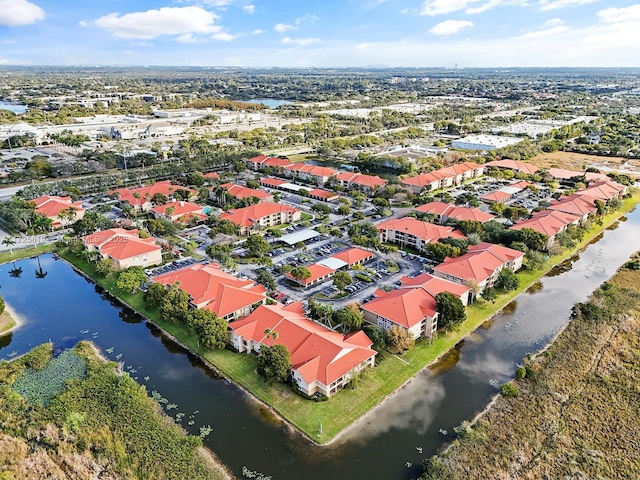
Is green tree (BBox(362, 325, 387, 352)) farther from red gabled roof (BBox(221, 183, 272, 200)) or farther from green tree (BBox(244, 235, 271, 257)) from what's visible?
red gabled roof (BBox(221, 183, 272, 200))

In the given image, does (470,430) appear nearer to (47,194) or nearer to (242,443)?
(242,443)

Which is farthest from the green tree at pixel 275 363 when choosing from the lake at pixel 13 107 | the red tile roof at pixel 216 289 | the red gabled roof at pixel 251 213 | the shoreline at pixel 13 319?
the lake at pixel 13 107

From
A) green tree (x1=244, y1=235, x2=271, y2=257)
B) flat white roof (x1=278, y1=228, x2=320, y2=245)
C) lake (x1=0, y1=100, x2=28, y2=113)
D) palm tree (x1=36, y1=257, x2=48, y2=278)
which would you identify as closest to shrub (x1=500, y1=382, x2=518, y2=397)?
green tree (x1=244, y1=235, x2=271, y2=257)

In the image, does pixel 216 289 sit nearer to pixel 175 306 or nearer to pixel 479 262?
pixel 175 306

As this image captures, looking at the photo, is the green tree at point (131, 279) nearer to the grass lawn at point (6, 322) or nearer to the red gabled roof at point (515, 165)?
the grass lawn at point (6, 322)

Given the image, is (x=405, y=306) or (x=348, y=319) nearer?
(x=348, y=319)

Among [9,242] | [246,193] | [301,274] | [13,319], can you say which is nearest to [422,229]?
[301,274]
